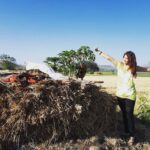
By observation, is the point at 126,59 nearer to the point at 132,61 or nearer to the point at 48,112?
the point at 132,61

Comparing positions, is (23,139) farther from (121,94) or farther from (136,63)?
(136,63)

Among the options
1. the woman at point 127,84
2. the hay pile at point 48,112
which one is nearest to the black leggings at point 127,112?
the woman at point 127,84

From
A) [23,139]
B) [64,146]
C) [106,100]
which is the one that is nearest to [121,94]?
[106,100]

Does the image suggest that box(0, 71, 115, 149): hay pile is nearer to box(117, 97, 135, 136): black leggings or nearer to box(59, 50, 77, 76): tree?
box(117, 97, 135, 136): black leggings

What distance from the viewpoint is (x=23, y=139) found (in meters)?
6.43

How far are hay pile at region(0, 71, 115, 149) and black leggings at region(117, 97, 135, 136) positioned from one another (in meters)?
0.54

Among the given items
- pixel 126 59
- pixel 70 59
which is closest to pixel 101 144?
pixel 126 59

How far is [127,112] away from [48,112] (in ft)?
6.02

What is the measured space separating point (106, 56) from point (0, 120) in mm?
2612

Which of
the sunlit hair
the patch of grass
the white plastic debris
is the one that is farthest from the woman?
the patch of grass

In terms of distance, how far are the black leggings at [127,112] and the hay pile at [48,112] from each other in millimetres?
536

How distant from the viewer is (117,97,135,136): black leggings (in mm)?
7336

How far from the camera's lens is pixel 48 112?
6449mm

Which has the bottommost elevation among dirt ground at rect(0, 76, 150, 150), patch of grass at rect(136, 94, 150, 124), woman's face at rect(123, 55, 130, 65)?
dirt ground at rect(0, 76, 150, 150)
